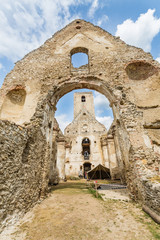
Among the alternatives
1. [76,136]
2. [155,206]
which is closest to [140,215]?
[155,206]

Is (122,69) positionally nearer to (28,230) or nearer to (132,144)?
(132,144)

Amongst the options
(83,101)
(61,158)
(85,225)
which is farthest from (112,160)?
(83,101)

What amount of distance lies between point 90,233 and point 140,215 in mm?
1521

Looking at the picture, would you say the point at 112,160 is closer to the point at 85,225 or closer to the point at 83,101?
the point at 85,225

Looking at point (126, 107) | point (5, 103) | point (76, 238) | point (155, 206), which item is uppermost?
point (5, 103)

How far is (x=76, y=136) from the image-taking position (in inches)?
767

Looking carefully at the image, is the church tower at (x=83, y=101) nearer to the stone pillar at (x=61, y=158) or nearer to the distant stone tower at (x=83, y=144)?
the distant stone tower at (x=83, y=144)

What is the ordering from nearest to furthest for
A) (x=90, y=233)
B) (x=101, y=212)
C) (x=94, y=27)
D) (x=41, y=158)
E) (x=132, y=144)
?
(x=90, y=233), (x=101, y=212), (x=132, y=144), (x=41, y=158), (x=94, y=27)

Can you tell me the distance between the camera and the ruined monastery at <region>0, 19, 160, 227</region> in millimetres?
3025

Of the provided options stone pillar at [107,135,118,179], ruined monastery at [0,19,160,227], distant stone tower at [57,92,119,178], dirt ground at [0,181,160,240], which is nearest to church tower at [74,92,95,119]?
distant stone tower at [57,92,119,178]

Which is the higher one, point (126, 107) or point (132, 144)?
point (126, 107)

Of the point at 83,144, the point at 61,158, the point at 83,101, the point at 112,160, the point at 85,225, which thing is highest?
the point at 83,101

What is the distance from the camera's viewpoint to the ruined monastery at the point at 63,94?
303 centimetres

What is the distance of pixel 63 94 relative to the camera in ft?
23.0
